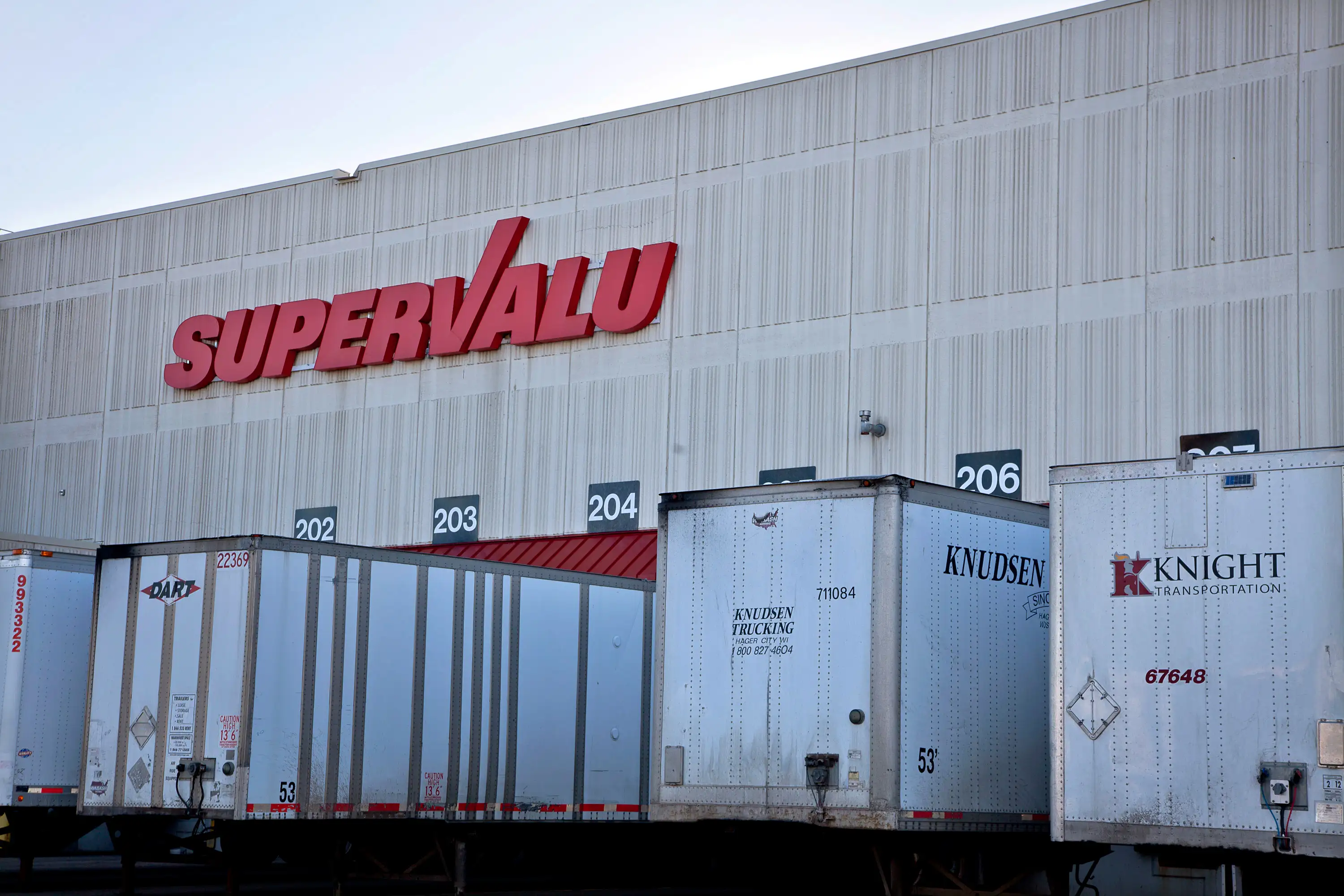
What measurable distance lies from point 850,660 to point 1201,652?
303 centimetres

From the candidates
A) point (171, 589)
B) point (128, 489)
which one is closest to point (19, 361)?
point (128, 489)

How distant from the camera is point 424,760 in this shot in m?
18.3

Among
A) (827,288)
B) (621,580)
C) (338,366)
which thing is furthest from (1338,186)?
(338,366)

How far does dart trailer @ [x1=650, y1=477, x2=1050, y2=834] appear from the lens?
46.4ft

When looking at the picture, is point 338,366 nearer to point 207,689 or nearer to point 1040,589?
point 207,689

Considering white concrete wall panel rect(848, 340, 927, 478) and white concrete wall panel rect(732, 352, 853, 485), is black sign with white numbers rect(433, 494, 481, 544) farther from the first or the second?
white concrete wall panel rect(848, 340, 927, 478)

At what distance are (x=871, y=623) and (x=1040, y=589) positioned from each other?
8.80 ft

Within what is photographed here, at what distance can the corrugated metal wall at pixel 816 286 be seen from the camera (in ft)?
73.8

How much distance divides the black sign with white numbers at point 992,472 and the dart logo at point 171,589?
451 inches

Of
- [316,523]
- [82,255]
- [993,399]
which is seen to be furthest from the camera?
[82,255]

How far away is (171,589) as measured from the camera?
1725 cm

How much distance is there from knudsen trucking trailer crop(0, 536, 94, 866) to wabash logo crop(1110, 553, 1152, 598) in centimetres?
1231

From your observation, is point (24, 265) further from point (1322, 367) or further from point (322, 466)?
point (1322, 367)

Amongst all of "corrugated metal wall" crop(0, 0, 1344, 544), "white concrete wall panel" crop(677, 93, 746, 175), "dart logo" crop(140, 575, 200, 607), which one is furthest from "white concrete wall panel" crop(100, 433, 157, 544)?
"dart logo" crop(140, 575, 200, 607)
